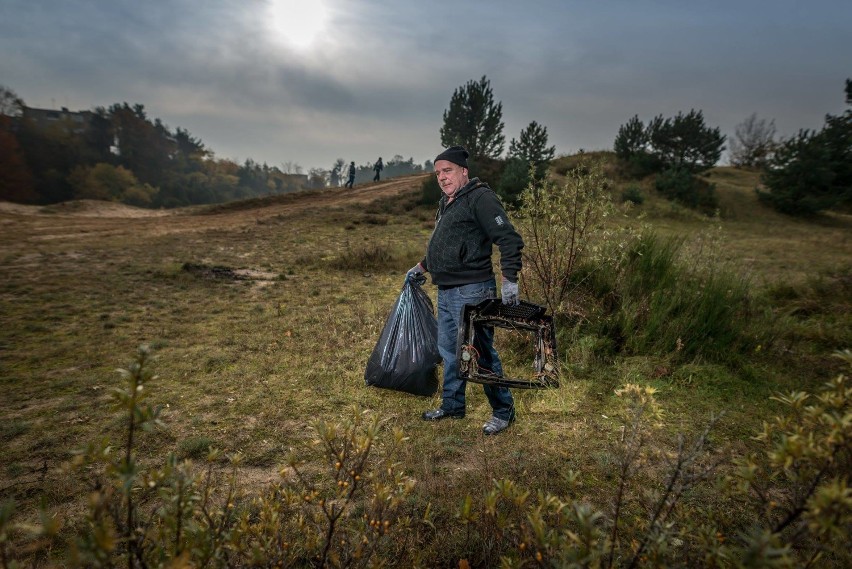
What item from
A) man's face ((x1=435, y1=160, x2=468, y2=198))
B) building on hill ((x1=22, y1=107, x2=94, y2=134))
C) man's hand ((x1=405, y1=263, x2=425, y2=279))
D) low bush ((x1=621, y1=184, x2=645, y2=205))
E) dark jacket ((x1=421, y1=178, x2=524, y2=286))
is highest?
building on hill ((x1=22, y1=107, x2=94, y2=134))

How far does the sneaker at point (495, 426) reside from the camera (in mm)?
2926

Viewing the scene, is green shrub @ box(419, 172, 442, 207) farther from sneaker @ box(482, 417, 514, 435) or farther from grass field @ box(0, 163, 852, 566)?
sneaker @ box(482, 417, 514, 435)

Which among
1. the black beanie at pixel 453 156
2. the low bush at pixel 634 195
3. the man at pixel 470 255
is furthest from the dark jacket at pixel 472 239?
the low bush at pixel 634 195

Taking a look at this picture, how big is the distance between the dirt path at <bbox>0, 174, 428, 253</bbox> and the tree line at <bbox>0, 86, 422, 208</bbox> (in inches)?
860

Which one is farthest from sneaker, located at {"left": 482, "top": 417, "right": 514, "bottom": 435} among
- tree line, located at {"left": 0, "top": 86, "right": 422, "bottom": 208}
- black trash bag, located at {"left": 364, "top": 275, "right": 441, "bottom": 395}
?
tree line, located at {"left": 0, "top": 86, "right": 422, "bottom": 208}

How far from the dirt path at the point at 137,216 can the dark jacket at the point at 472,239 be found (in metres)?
12.0

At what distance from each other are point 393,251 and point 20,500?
8.12m

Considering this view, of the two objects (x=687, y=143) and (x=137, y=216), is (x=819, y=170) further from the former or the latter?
(x=137, y=216)

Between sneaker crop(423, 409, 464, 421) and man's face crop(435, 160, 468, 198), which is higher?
man's face crop(435, 160, 468, 198)

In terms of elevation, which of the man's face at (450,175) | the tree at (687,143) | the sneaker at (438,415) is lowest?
the sneaker at (438,415)

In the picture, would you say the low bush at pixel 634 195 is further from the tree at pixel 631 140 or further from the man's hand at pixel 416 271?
the man's hand at pixel 416 271

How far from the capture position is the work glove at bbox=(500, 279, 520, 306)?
2.65 m

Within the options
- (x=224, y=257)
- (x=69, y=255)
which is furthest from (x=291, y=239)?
(x=69, y=255)

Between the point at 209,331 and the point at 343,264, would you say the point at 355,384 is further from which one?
the point at 343,264
